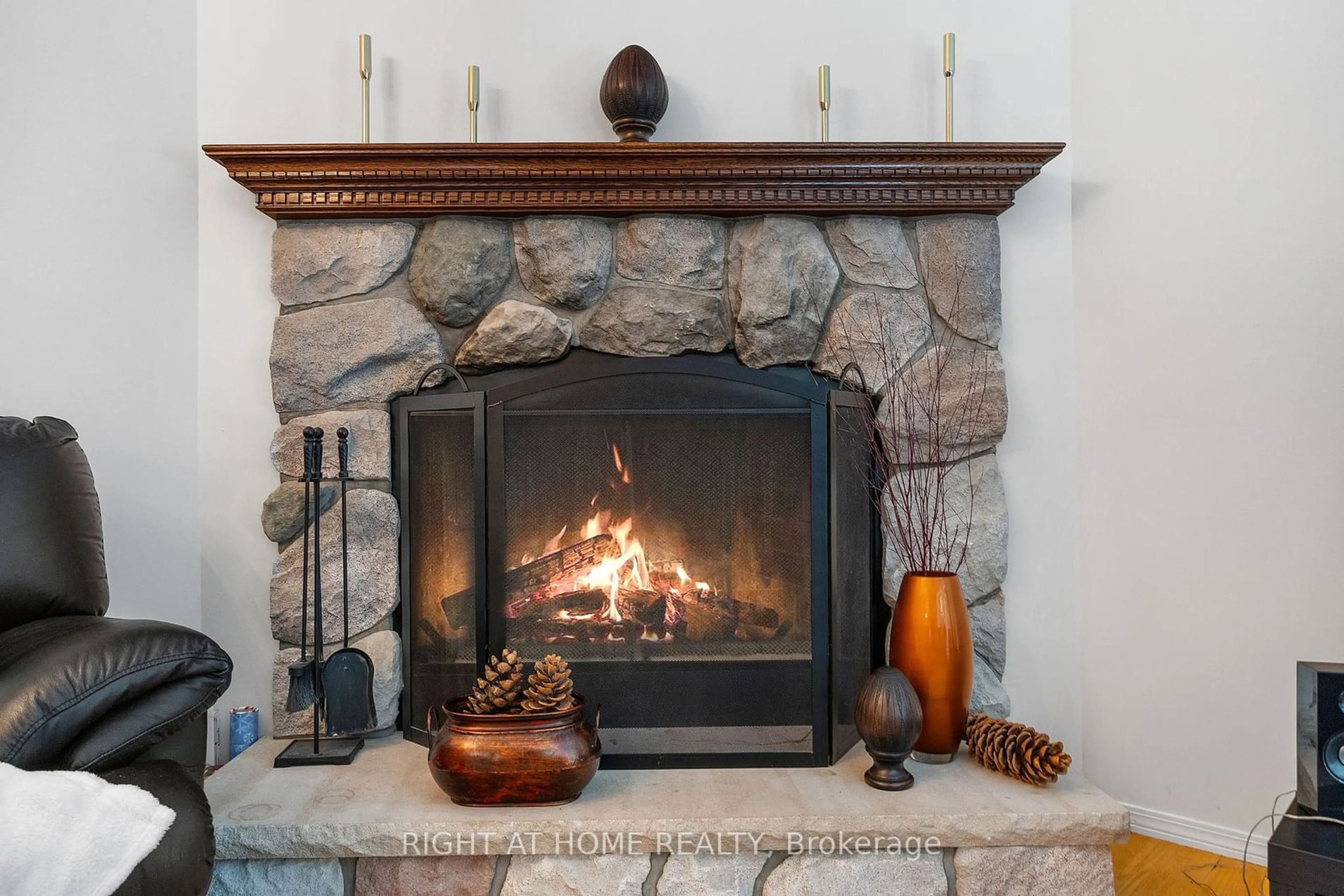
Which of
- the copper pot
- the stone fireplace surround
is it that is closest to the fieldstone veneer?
the stone fireplace surround

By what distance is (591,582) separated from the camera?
79.6 inches

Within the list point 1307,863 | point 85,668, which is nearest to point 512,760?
point 85,668

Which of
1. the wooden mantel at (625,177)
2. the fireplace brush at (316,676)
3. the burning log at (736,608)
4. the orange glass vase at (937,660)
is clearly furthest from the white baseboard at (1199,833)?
the fireplace brush at (316,676)

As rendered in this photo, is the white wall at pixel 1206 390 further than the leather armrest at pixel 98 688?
Yes

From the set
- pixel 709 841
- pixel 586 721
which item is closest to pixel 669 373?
pixel 586 721

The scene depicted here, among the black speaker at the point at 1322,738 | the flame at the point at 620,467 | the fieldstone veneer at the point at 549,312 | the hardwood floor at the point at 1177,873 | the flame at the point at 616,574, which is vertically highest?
the fieldstone veneer at the point at 549,312

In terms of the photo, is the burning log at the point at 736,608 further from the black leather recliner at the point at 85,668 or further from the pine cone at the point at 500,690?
the black leather recliner at the point at 85,668

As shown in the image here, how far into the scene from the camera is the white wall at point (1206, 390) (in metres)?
1.89

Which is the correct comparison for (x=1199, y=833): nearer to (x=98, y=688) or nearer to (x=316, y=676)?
(x=316, y=676)

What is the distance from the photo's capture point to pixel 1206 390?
201cm

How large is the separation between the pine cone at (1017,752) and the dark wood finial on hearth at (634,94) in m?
1.42

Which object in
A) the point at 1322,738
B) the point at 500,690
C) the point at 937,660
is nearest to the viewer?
the point at 1322,738

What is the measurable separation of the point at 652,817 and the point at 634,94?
1.46 m

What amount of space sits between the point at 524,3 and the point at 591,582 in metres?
1.33
